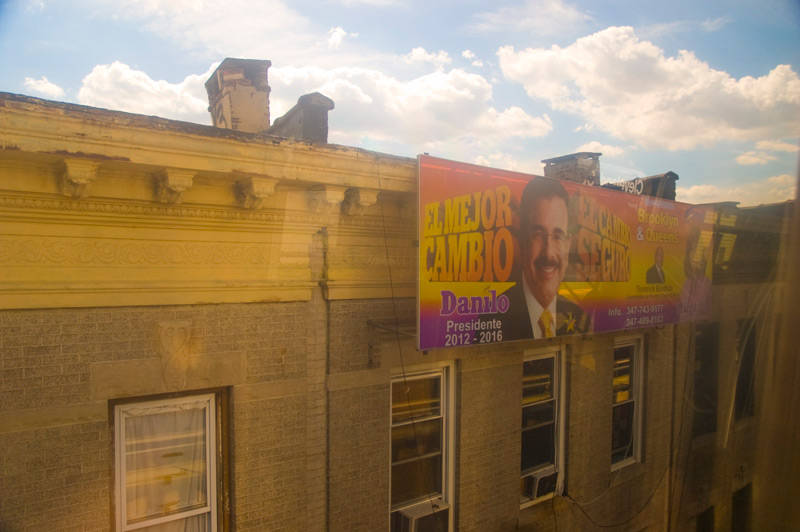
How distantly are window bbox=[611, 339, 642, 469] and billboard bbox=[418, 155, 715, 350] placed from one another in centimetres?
108

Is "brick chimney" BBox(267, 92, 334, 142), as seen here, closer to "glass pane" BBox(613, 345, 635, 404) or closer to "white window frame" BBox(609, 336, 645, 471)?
"glass pane" BBox(613, 345, 635, 404)

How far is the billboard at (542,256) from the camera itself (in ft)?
15.5

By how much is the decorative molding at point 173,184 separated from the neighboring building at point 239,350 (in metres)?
0.01

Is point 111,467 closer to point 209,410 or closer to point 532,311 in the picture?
point 209,410

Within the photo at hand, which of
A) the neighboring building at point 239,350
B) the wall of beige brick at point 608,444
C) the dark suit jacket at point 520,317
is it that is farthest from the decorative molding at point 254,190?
the wall of beige brick at point 608,444

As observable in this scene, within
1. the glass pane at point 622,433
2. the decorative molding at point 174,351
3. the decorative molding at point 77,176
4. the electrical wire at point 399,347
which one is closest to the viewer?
the decorative molding at point 77,176

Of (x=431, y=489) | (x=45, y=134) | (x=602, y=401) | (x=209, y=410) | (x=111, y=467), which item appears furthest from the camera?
(x=602, y=401)

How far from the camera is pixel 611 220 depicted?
638 cm

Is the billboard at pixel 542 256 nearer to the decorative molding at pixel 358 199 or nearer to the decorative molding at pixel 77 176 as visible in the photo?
the decorative molding at pixel 358 199

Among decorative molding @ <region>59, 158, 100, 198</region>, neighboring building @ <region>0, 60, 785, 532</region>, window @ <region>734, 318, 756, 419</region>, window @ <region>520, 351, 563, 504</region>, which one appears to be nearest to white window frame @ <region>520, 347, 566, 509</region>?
window @ <region>520, 351, 563, 504</region>

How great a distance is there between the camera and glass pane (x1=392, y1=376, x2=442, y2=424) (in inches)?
217

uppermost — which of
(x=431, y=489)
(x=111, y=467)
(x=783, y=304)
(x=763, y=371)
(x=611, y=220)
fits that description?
(x=611, y=220)

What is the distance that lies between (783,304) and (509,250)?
273cm

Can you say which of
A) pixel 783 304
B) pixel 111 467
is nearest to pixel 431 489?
pixel 111 467
